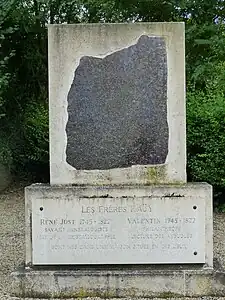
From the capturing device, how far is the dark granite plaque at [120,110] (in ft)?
16.6

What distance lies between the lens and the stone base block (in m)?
4.85

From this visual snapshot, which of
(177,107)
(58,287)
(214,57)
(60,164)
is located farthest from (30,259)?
(214,57)

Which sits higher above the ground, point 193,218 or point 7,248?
point 193,218

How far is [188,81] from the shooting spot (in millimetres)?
11703

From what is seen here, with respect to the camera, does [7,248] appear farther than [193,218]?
Yes

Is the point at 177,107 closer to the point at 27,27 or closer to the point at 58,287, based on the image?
the point at 58,287

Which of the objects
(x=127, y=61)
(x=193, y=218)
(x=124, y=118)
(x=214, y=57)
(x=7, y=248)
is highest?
(x=214, y=57)

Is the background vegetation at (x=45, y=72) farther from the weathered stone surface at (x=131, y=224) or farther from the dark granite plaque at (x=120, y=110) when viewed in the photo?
the weathered stone surface at (x=131, y=224)

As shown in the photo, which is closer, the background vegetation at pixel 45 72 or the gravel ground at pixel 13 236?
the gravel ground at pixel 13 236

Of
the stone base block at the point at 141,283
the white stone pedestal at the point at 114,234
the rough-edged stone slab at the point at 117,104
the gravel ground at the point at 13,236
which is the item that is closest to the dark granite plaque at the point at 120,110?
the rough-edged stone slab at the point at 117,104

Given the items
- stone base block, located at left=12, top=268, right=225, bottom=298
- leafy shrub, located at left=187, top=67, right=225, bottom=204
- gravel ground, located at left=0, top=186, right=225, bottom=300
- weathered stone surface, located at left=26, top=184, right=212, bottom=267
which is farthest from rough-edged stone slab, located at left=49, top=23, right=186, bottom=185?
leafy shrub, located at left=187, top=67, right=225, bottom=204

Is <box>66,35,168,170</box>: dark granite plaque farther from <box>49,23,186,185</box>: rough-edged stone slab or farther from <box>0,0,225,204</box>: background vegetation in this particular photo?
<box>0,0,225,204</box>: background vegetation

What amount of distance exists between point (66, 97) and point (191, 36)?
23.6 feet

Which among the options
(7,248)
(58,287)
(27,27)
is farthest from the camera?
(27,27)
